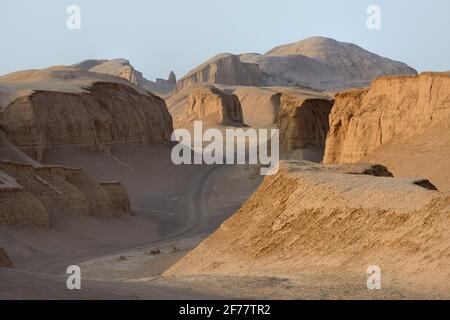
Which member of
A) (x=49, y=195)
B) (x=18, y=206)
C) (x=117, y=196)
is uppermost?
(x=18, y=206)

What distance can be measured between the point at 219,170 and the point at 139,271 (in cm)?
2733

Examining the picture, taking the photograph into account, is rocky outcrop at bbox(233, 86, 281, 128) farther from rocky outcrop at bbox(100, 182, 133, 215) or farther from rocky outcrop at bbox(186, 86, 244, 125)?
rocky outcrop at bbox(100, 182, 133, 215)

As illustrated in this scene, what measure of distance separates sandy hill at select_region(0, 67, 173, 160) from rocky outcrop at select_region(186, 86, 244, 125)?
27.3 m

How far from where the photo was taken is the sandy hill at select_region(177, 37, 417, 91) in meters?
115

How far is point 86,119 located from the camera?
40062mm

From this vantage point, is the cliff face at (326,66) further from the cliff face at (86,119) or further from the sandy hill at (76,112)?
the cliff face at (86,119)

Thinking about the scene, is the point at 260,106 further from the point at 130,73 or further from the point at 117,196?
the point at 117,196

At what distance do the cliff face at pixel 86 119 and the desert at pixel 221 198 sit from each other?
88mm

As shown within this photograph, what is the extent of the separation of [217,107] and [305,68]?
2313 inches

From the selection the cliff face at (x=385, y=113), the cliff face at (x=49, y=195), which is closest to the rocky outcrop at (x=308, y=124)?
the cliff face at (x=385, y=113)

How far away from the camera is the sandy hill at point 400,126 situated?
23.9m

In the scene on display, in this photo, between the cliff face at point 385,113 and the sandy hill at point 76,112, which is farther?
the sandy hill at point 76,112

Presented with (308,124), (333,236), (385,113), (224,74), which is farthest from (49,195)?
(224,74)
